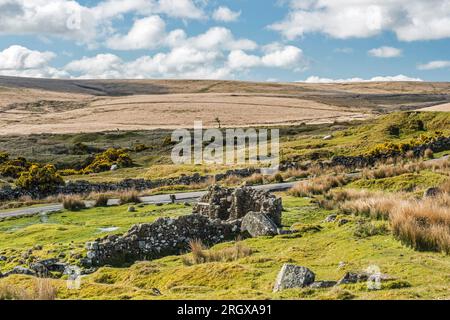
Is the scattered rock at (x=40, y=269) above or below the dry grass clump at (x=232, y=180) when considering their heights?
above

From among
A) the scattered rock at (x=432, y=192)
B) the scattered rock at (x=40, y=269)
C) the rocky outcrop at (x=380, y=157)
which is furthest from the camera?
the rocky outcrop at (x=380, y=157)

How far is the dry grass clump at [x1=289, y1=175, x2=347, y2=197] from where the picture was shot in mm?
29188

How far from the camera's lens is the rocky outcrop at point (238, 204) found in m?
19.8

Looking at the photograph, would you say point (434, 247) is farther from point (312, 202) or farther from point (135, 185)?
point (135, 185)

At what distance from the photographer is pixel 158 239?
17188 mm

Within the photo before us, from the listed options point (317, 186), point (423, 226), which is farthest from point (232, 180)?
point (423, 226)

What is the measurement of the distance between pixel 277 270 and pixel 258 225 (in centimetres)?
575

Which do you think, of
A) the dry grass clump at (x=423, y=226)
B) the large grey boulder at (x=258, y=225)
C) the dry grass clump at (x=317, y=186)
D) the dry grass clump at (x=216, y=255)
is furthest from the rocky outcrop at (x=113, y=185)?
the dry grass clump at (x=423, y=226)

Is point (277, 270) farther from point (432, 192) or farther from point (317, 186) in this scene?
point (317, 186)

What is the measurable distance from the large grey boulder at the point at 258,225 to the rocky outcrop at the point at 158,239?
0.41 m

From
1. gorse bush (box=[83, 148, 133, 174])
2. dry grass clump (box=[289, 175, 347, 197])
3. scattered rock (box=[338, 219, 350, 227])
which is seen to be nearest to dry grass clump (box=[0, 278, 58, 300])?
scattered rock (box=[338, 219, 350, 227])

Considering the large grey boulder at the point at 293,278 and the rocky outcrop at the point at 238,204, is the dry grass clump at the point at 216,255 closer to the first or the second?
the large grey boulder at the point at 293,278
